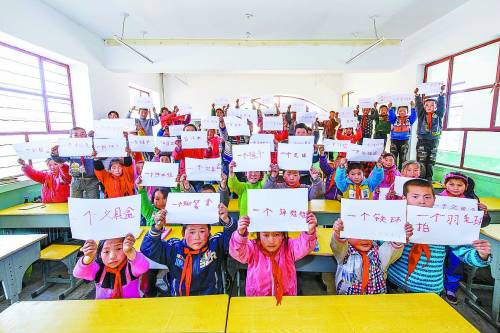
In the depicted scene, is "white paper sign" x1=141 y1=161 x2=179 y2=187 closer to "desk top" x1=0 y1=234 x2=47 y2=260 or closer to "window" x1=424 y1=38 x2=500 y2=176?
"desk top" x1=0 y1=234 x2=47 y2=260

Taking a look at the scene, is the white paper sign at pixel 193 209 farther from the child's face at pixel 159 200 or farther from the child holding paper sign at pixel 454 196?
the child holding paper sign at pixel 454 196

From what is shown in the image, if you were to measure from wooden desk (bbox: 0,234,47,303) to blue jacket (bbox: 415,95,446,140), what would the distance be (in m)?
5.31

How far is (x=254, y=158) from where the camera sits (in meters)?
2.25

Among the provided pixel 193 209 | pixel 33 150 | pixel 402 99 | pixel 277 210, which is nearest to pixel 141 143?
pixel 33 150

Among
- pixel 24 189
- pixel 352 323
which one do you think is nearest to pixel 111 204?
pixel 352 323

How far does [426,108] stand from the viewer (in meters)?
4.25

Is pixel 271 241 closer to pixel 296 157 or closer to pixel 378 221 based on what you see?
pixel 378 221

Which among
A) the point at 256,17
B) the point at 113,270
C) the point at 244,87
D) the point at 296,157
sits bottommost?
the point at 113,270

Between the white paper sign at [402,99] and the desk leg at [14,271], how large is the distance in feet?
16.9

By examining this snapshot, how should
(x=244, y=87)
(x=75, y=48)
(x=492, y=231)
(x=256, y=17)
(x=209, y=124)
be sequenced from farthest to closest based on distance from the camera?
(x=244, y=87) → (x=75, y=48) → (x=256, y=17) → (x=209, y=124) → (x=492, y=231)

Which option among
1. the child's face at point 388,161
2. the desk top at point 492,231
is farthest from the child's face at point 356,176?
the desk top at point 492,231


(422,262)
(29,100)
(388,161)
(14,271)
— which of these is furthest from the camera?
(29,100)

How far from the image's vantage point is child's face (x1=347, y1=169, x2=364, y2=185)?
2.63 metres

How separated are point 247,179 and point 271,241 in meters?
1.24
